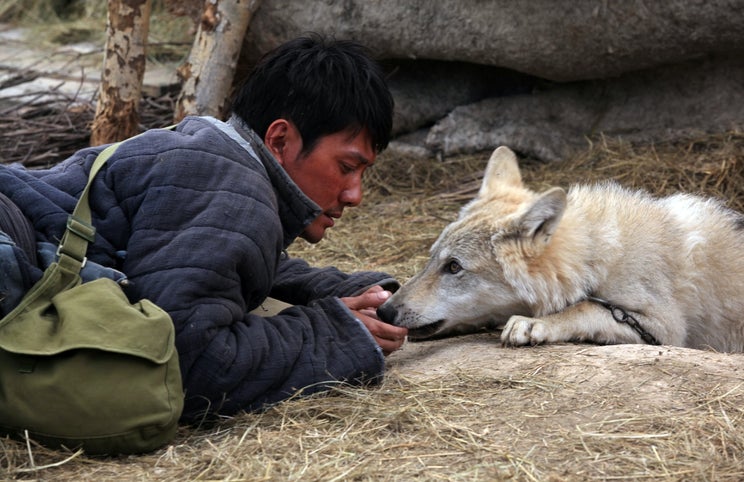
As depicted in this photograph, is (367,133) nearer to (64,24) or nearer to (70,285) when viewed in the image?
(70,285)

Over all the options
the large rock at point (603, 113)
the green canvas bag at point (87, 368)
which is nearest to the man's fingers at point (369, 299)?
the green canvas bag at point (87, 368)

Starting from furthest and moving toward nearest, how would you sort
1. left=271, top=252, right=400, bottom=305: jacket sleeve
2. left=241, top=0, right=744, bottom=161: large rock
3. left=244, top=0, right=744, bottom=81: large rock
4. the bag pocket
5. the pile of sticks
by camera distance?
the pile of sticks < left=241, top=0, right=744, bottom=161: large rock < left=244, top=0, right=744, bottom=81: large rock < left=271, top=252, right=400, bottom=305: jacket sleeve < the bag pocket

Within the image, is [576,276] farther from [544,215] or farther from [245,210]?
[245,210]

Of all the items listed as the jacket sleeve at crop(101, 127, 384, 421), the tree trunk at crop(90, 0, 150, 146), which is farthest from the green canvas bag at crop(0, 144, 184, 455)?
the tree trunk at crop(90, 0, 150, 146)

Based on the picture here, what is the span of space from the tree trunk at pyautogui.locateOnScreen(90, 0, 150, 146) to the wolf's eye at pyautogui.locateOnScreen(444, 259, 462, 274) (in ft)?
13.1

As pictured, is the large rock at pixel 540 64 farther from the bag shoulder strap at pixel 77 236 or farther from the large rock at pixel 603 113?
the bag shoulder strap at pixel 77 236

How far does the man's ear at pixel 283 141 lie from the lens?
146 inches

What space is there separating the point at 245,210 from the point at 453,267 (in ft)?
4.85

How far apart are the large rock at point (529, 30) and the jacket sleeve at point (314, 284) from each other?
3.55 meters

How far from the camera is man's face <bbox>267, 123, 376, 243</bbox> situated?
3.74 metres

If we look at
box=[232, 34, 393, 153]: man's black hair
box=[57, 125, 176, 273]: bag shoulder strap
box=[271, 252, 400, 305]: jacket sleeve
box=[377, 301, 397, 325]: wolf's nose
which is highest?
box=[232, 34, 393, 153]: man's black hair

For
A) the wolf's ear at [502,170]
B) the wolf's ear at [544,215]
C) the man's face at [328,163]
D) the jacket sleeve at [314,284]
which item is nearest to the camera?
the man's face at [328,163]

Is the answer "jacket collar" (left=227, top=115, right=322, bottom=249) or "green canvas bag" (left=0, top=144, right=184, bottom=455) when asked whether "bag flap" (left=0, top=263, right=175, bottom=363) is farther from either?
"jacket collar" (left=227, top=115, right=322, bottom=249)

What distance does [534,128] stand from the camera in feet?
26.7
